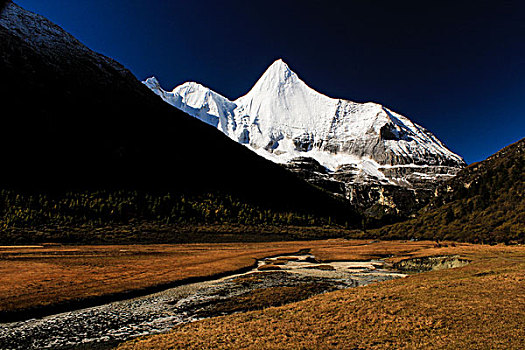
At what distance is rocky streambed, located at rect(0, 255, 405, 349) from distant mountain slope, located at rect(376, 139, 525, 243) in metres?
68.2

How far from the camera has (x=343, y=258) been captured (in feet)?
200

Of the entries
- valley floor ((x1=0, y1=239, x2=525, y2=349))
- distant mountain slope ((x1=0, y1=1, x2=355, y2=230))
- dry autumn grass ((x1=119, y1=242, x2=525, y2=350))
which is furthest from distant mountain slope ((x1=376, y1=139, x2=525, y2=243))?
distant mountain slope ((x1=0, y1=1, x2=355, y2=230))

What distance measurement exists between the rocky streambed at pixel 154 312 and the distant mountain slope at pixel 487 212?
68150 mm

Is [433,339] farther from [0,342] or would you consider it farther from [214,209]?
[214,209]

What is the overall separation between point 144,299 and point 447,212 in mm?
130463

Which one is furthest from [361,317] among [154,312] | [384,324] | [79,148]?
[79,148]

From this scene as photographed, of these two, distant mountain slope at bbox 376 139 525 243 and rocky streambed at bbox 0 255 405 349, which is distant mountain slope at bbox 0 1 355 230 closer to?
distant mountain slope at bbox 376 139 525 243

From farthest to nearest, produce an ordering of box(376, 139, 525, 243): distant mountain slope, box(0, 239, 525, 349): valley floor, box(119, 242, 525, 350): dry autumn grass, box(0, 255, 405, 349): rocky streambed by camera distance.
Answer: box(376, 139, 525, 243): distant mountain slope, box(0, 255, 405, 349): rocky streambed, box(0, 239, 525, 349): valley floor, box(119, 242, 525, 350): dry autumn grass

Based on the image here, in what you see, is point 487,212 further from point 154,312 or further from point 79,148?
point 79,148

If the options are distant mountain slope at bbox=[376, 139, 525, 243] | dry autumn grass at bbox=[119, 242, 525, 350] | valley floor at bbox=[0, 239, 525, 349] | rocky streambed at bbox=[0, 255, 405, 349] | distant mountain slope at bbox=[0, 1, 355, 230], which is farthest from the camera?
distant mountain slope at bbox=[0, 1, 355, 230]

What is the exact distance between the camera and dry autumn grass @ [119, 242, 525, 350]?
43.9 feet

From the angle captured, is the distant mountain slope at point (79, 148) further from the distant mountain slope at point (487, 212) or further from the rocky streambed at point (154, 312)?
the rocky streambed at point (154, 312)

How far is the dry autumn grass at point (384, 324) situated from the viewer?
1338 cm

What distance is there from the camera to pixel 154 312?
24172 millimetres
